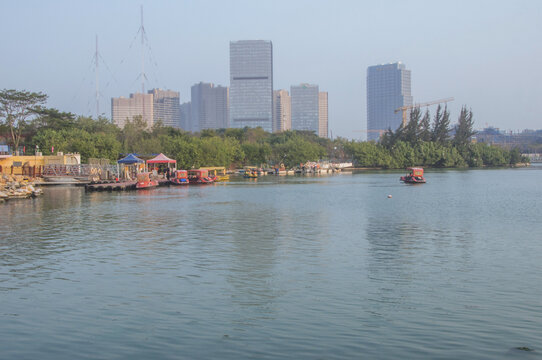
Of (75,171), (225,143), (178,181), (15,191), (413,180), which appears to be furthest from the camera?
(225,143)

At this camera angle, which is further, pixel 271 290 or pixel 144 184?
pixel 144 184

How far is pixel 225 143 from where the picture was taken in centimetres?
10156

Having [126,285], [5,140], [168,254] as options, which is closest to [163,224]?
[168,254]

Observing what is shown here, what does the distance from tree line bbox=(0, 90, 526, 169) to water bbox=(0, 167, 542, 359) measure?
5155 cm

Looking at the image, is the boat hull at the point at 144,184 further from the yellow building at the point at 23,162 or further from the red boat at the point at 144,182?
the yellow building at the point at 23,162

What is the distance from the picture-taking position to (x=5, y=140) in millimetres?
Answer: 80812

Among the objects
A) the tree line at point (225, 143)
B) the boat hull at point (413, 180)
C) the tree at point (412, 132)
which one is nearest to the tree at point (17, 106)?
the tree line at point (225, 143)

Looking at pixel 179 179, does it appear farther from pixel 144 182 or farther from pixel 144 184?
pixel 144 184

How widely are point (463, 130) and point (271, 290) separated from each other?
149279 mm

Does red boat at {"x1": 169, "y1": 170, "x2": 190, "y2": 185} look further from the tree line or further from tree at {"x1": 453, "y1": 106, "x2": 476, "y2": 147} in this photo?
tree at {"x1": 453, "y1": 106, "x2": 476, "y2": 147}

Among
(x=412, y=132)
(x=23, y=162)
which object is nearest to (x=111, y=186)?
(x=23, y=162)

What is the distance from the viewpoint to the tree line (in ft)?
249

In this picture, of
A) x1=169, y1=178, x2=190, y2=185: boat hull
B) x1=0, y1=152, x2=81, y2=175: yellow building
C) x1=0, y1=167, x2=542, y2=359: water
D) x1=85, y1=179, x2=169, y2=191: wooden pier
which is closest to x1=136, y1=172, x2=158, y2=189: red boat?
x1=85, y1=179, x2=169, y2=191: wooden pier

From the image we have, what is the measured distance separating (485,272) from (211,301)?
7.71 meters
